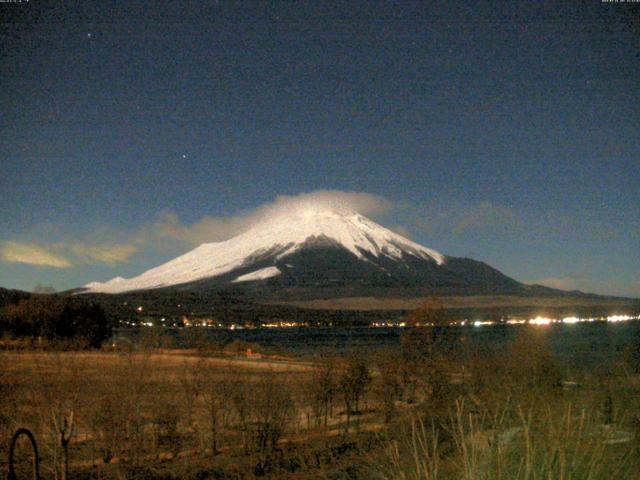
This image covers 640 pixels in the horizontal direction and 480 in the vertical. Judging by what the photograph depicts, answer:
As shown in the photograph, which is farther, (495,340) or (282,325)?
(282,325)

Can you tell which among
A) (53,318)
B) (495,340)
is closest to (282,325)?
(53,318)

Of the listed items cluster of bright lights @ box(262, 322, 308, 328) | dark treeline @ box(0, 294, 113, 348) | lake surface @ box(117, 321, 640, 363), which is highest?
dark treeline @ box(0, 294, 113, 348)

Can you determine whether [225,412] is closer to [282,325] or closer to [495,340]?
[495,340]

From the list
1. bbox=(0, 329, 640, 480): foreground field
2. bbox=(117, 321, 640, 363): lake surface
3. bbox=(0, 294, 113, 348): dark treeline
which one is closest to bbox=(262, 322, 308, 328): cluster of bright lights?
bbox=(117, 321, 640, 363): lake surface

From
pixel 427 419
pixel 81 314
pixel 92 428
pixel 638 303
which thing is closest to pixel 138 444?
pixel 92 428

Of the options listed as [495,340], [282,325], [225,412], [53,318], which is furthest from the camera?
[282,325]

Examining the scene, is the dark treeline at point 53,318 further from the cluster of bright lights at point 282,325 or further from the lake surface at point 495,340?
the cluster of bright lights at point 282,325

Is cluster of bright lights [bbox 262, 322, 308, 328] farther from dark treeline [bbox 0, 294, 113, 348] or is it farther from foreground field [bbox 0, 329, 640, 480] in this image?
foreground field [bbox 0, 329, 640, 480]

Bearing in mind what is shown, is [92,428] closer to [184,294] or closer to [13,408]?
[13,408]

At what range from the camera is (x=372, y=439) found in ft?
45.6

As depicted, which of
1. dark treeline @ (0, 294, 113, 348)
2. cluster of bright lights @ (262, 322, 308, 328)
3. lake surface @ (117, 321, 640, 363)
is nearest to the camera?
lake surface @ (117, 321, 640, 363)

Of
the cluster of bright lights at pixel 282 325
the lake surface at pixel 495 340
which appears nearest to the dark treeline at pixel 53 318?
the lake surface at pixel 495 340

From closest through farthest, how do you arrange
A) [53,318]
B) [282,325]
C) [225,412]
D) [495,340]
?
1. [225,412]
2. [495,340]
3. [53,318]
4. [282,325]

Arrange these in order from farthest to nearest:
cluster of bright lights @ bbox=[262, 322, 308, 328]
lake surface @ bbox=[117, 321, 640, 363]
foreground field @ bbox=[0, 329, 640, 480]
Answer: cluster of bright lights @ bbox=[262, 322, 308, 328] < lake surface @ bbox=[117, 321, 640, 363] < foreground field @ bbox=[0, 329, 640, 480]
